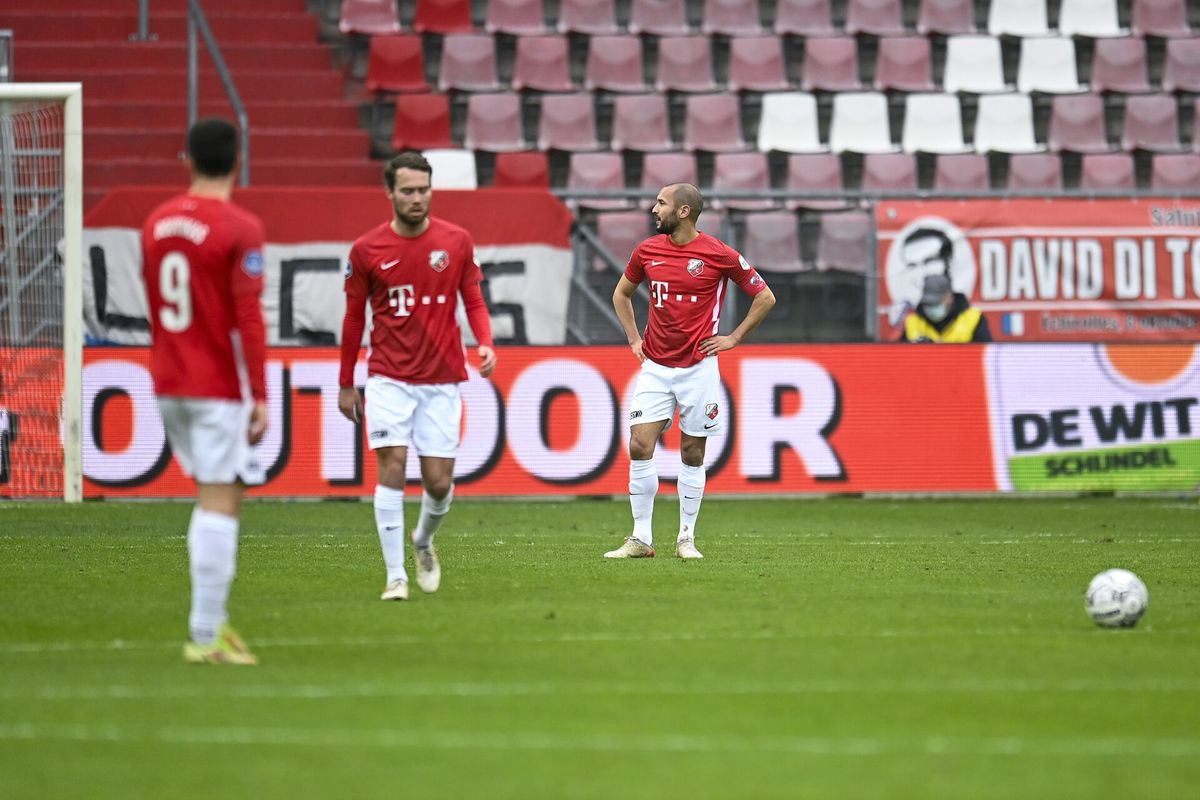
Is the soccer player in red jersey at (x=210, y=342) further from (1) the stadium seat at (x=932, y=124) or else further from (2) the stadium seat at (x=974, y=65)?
(2) the stadium seat at (x=974, y=65)

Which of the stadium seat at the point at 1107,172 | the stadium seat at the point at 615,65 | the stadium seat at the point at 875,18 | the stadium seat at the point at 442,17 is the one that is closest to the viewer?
the stadium seat at the point at 1107,172

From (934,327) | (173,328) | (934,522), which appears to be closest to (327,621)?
(173,328)

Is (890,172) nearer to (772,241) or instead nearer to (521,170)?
(772,241)

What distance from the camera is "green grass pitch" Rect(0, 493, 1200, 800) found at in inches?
191

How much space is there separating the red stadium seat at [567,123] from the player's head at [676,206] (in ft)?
29.9

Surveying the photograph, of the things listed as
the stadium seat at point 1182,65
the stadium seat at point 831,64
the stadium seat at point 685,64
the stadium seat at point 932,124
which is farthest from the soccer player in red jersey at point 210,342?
the stadium seat at point 1182,65

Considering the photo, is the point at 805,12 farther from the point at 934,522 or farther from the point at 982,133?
the point at 934,522

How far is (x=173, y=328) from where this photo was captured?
6605 mm

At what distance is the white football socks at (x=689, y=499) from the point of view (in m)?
11.2

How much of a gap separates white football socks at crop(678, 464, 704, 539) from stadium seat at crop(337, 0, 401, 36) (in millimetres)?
11090

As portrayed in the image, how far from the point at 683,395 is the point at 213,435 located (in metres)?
5.02

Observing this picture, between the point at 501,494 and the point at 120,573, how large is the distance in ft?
20.6

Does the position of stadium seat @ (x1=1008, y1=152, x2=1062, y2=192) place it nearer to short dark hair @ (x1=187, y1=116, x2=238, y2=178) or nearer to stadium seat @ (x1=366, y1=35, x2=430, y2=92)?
stadium seat @ (x1=366, y1=35, x2=430, y2=92)

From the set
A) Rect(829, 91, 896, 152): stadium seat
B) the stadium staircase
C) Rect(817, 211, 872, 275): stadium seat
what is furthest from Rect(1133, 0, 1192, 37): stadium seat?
the stadium staircase
